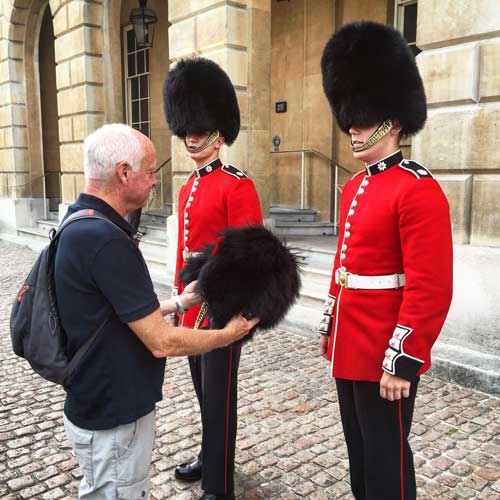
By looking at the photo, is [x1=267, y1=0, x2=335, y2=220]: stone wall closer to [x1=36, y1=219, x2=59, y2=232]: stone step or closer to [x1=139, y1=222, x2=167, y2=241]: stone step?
[x1=139, y1=222, x2=167, y2=241]: stone step

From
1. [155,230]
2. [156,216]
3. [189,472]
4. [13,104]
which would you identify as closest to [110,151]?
[189,472]

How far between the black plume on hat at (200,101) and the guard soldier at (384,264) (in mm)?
914

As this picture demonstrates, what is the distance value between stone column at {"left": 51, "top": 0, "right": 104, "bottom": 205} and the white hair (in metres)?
8.38

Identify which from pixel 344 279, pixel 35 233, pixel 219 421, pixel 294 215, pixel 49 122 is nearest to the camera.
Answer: pixel 344 279

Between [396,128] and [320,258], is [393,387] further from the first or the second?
[320,258]

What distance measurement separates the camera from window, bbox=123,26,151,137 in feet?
40.5

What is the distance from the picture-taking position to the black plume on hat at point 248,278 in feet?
5.78

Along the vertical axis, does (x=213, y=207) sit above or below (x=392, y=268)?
above

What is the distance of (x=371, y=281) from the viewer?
2.03m

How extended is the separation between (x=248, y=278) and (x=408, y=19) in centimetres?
731

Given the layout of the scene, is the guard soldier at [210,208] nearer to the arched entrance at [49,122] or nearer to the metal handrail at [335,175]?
the metal handrail at [335,175]

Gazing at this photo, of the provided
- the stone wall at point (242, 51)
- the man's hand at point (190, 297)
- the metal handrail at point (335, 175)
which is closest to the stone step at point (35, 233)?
the metal handrail at point (335, 175)

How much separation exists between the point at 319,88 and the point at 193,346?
800cm

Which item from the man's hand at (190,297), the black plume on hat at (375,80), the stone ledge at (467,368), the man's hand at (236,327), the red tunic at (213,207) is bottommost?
the stone ledge at (467,368)
